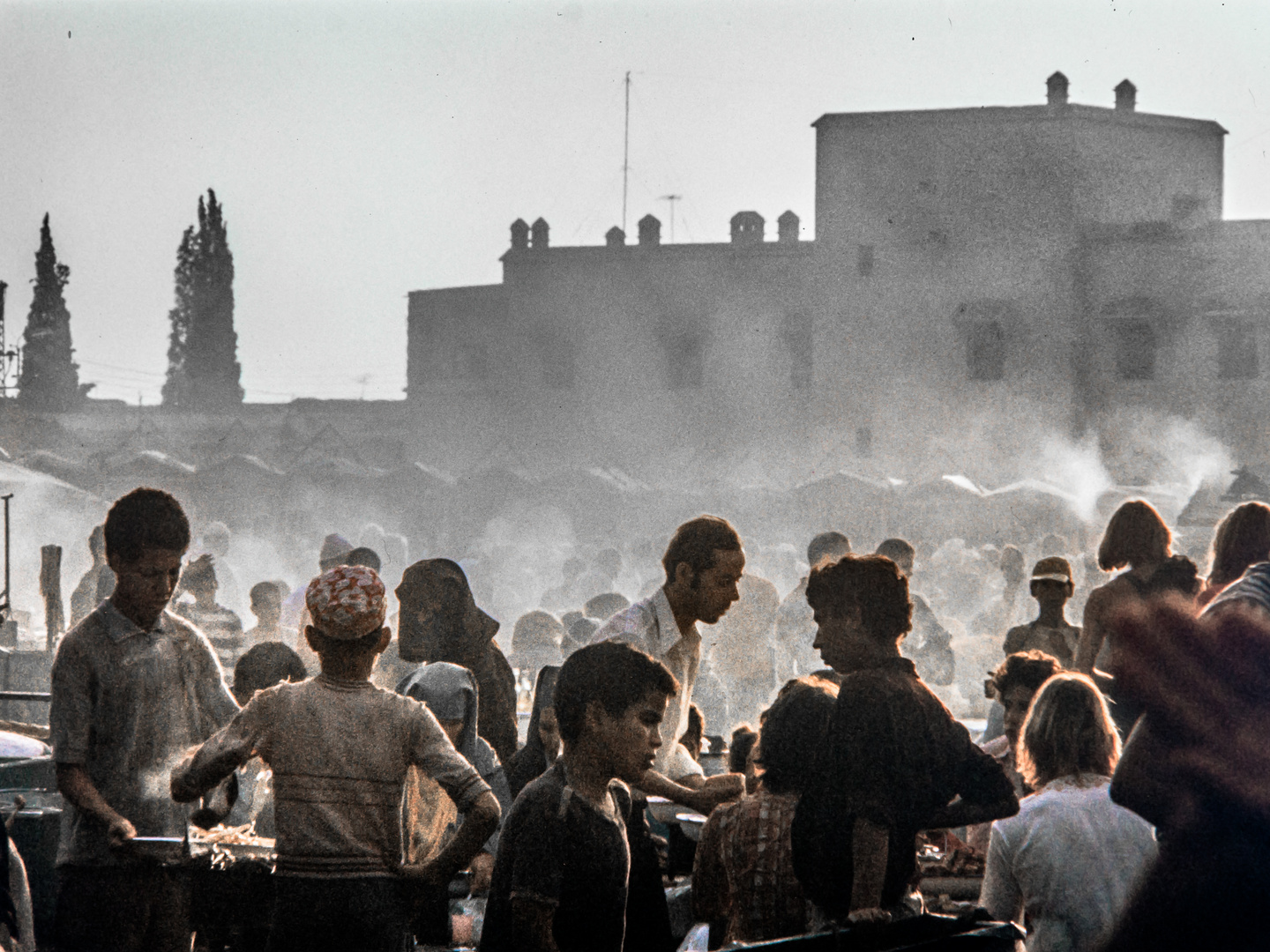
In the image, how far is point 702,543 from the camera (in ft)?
14.9

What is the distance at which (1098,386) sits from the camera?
36875mm

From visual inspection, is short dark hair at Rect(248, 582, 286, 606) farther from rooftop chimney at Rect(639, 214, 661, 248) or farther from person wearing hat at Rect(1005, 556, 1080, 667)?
rooftop chimney at Rect(639, 214, 661, 248)

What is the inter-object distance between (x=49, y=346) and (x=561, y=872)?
49.5 metres

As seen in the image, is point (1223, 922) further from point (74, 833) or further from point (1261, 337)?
point (1261, 337)

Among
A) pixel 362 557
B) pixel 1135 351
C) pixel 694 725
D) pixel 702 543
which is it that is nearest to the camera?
pixel 702 543

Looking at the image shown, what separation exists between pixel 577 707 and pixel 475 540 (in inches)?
829

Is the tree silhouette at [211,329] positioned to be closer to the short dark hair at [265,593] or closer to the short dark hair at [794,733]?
the short dark hair at [265,593]

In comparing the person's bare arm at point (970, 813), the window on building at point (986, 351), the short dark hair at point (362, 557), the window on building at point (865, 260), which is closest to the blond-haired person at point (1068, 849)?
the person's bare arm at point (970, 813)

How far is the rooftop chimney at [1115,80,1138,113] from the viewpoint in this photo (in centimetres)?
3866

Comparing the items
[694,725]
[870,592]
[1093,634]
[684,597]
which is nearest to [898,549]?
[1093,634]

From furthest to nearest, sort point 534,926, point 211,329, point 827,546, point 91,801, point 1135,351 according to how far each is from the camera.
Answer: point 211,329
point 1135,351
point 827,546
point 91,801
point 534,926

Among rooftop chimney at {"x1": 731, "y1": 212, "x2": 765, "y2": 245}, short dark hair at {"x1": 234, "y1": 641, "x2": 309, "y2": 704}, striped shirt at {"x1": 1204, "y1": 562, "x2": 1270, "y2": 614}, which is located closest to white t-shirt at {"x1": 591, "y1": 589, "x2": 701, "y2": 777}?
short dark hair at {"x1": 234, "y1": 641, "x2": 309, "y2": 704}

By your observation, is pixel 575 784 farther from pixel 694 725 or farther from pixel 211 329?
pixel 211 329

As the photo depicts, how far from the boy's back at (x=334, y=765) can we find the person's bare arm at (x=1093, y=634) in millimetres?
3507
